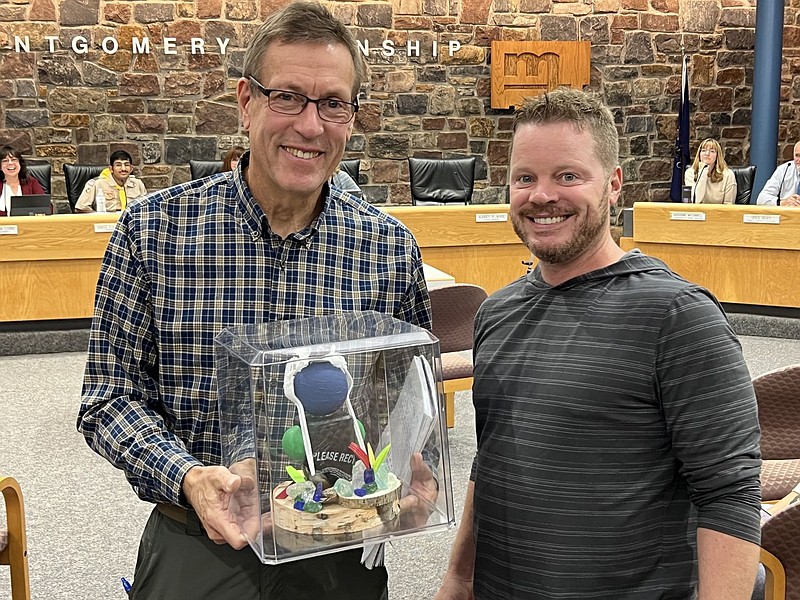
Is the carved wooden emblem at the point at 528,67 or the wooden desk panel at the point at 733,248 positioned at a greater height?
the carved wooden emblem at the point at 528,67

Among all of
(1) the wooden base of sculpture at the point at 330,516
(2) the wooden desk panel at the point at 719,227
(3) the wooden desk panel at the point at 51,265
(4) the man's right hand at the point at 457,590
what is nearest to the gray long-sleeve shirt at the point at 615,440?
(4) the man's right hand at the point at 457,590

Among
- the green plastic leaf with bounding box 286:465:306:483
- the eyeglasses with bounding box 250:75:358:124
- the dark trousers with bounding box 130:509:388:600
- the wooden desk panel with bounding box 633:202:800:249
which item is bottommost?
the dark trousers with bounding box 130:509:388:600

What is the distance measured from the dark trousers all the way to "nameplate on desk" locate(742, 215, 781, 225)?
5556mm

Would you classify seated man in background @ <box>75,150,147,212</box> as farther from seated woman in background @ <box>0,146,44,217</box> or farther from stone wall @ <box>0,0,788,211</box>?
stone wall @ <box>0,0,788,211</box>

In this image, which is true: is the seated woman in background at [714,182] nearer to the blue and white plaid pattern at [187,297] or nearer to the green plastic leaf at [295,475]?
the blue and white plaid pattern at [187,297]

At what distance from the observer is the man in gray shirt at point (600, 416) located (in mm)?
1319

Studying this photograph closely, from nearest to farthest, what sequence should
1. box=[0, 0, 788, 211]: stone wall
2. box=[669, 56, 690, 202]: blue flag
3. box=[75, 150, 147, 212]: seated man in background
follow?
box=[75, 150, 147, 212]: seated man in background, box=[0, 0, 788, 211]: stone wall, box=[669, 56, 690, 202]: blue flag

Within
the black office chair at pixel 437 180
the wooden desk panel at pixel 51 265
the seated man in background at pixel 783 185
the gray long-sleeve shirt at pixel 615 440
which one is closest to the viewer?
the gray long-sleeve shirt at pixel 615 440

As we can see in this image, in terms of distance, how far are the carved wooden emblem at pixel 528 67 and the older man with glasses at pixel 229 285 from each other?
29.1ft

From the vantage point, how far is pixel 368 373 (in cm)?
129

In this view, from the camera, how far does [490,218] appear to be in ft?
21.9

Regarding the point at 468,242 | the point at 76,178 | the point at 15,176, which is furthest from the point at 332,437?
the point at 76,178

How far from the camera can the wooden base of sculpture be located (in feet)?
3.90

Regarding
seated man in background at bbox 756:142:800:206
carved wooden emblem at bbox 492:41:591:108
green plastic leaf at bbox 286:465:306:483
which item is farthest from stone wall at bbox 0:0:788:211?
green plastic leaf at bbox 286:465:306:483
